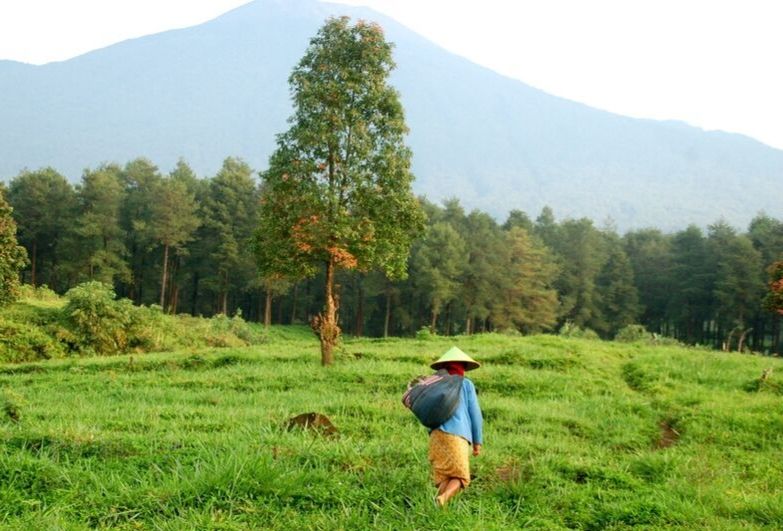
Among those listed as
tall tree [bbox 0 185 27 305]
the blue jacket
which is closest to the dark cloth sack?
the blue jacket

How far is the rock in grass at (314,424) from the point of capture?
375 inches

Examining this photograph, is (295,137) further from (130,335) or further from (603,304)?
(603,304)

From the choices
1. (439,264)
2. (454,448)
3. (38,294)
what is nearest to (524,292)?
(439,264)

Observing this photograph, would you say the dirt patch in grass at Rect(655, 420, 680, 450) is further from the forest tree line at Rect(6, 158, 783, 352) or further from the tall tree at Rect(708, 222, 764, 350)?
the tall tree at Rect(708, 222, 764, 350)

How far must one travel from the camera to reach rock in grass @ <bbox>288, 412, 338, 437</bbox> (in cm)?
952

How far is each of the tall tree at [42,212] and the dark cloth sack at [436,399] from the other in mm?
53283

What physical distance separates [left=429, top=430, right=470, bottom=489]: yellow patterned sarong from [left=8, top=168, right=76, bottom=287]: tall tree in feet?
175

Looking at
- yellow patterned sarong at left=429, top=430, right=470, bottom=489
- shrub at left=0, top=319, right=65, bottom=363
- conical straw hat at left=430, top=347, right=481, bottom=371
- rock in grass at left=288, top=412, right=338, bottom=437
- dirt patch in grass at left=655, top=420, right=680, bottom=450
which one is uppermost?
conical straw hat at left=430, top=347, right=481, bottom=371

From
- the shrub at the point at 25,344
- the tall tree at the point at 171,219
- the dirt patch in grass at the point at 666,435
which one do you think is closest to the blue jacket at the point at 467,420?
the dirt patch in grass at the point at 666,435

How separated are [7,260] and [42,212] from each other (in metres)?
34.7

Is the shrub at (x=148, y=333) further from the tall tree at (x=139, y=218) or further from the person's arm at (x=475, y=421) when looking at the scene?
the tall tree at (x=139, y=218)

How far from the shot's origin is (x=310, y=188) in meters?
19.0

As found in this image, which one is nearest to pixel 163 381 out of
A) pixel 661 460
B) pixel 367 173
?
pixel 367 173

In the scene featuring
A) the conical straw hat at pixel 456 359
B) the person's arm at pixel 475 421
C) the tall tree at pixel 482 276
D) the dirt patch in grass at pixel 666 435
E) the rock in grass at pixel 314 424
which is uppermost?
the tall tree at pixel 482 276
